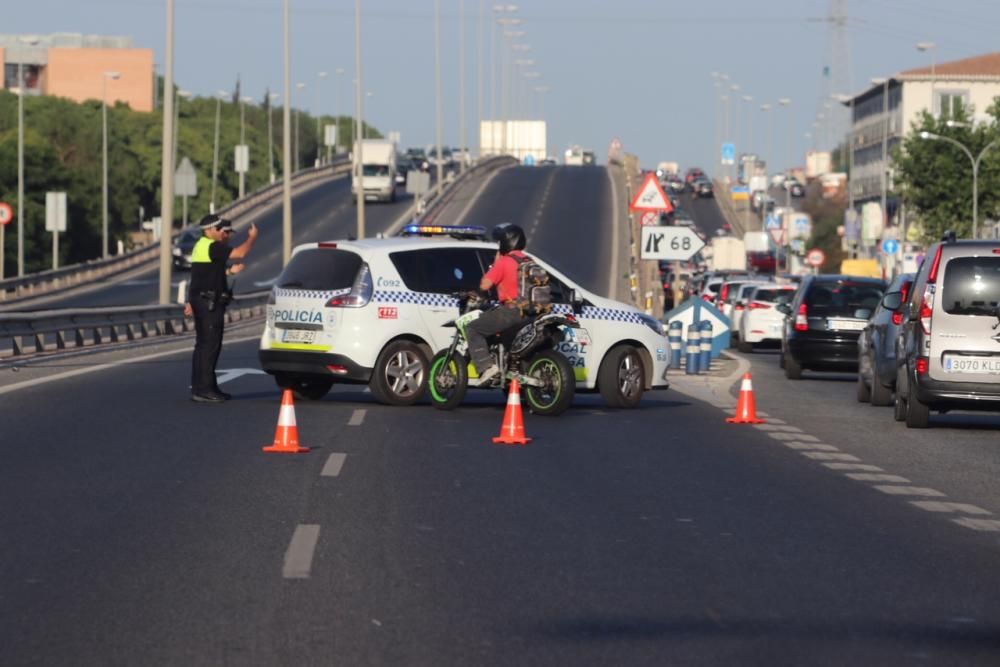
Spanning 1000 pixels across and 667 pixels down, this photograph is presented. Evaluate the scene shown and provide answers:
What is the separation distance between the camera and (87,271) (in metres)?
80.8

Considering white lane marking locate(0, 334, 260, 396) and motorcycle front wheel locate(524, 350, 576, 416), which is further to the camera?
white lane marking locate(0, 334, 260, 396)

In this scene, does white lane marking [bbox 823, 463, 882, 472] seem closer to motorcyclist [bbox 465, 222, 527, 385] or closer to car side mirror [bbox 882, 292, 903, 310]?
motorcyclist [bbox 465, 222, 527, 385]

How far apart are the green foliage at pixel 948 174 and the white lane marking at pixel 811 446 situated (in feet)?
199

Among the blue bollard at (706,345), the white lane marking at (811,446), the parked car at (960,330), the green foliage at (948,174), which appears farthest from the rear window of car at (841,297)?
the green foliage at (948,174)

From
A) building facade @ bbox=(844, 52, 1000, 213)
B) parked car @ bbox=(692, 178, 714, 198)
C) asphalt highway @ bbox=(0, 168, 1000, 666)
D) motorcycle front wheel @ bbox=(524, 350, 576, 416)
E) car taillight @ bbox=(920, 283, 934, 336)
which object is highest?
building facade @ bbox=(844, 52, 1000, 213)

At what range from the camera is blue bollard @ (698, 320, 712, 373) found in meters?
30.4

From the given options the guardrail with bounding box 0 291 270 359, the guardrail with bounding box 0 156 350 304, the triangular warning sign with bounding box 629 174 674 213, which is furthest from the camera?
the guardrail with bounding box 0 156 350 304

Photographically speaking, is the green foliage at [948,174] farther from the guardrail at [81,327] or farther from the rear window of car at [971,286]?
the rear window of car at [971,286]

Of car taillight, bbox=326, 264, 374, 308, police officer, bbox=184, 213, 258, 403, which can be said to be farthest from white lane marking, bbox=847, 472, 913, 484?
police officer, bbox=184, 213, 258, 403

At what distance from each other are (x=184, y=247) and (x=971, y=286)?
68.3 metres

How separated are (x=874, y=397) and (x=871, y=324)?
123 cm

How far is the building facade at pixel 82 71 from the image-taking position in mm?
191125

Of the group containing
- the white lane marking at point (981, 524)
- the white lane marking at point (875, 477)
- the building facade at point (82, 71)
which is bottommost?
the white lane marking at point (981, 524)

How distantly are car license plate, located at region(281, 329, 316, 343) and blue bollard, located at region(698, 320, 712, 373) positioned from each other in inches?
432
